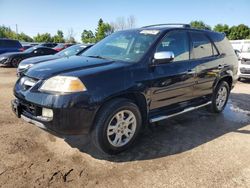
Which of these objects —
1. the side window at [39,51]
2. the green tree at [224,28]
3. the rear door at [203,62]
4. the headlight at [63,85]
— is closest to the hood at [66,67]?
the headlight at [63,85]

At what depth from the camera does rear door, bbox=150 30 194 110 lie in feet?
13.5

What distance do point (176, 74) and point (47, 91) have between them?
208cm

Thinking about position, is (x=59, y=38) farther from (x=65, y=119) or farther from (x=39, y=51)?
(x=65, y=119)

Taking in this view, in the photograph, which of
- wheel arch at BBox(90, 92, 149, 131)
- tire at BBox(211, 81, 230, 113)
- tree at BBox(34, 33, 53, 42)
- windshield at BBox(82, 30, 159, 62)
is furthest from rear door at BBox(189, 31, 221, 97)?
tree at BBox(34, 33, 53, 42)

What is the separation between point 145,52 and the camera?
4.07 metres

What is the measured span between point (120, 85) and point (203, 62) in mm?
2157

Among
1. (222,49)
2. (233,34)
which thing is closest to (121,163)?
(222,49)

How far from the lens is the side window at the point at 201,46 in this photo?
16.3ft

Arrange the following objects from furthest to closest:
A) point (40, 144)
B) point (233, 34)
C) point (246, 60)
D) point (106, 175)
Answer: point (233, 34) → point (246, 60) → point (40, 144) → point (106, 175)

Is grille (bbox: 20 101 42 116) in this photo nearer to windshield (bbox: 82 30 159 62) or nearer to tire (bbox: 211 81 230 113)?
windshield (bbox: 82 30 159 62)

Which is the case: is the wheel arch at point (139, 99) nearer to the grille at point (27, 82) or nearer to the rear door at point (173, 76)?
the rear door at point (173, 76)

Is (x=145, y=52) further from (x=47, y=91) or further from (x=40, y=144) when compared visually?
(x=40, y=144)

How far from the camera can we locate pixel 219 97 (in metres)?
5.95

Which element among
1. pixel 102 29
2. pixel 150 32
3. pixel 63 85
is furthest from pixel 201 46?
pixel 102 29
